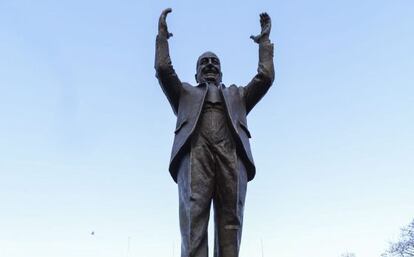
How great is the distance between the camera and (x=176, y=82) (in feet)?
21.2

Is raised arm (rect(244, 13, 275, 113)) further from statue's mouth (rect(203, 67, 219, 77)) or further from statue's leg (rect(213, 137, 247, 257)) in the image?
statue's leg (rect(213, 137, 247, 257))

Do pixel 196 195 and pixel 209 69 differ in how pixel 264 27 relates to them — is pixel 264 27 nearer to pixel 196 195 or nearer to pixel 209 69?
pixel 209 69

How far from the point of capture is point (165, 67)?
6.27 m

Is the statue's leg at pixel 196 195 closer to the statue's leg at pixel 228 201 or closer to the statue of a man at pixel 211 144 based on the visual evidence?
the statue of a man at pixel 211 144

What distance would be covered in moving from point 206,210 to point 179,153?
835 millimetres

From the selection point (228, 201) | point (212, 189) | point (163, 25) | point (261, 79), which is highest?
point (163, 25)

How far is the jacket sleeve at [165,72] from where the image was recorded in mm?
6281

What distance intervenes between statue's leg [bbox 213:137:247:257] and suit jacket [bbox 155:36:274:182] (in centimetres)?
28

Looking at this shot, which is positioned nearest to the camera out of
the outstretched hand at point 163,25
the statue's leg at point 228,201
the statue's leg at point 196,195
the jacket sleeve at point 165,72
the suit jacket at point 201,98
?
the statue's leg at point 196,195

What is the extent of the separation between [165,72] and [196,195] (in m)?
1.74

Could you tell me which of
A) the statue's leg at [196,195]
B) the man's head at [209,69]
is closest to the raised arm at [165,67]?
Result: the man's head at [209,69]

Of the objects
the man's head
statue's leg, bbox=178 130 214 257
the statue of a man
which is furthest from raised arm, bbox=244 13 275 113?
statue's leg, bbox=178 130 214 257

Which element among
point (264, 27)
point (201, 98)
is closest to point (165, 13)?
point (201, 98)

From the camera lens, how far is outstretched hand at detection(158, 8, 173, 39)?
6453 mm
